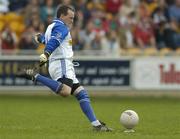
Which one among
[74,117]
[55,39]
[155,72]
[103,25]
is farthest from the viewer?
[103,25]

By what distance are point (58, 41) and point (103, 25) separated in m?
13.3

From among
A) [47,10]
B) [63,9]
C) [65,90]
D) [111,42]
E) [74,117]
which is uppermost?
[47,10]

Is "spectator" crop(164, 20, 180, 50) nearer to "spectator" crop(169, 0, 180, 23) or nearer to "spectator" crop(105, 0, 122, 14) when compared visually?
"spectator" crop(169, 0, 180, 23)

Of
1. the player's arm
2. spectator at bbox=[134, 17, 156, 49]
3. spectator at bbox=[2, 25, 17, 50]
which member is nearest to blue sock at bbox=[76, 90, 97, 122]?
the player's arm

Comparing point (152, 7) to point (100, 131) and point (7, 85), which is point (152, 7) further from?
point (100, 131)

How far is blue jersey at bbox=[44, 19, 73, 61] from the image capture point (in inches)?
464

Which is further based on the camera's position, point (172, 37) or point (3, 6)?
point (3, 6)

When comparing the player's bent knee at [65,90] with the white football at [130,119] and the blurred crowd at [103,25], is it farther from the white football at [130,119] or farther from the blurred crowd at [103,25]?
the blurred crowd at [103,25]

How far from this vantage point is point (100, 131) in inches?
473

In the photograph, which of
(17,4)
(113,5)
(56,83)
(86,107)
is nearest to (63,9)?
(56,83)

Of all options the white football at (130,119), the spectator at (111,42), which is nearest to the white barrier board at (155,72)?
the spectator at (111,42)

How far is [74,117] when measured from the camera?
15.7 metres

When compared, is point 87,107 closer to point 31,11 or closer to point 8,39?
point 8,39

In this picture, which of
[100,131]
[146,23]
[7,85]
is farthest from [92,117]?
[146,23]
